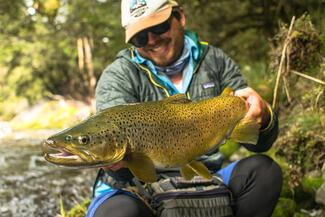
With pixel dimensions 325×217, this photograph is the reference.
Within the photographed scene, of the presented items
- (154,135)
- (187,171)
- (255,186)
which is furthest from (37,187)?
(154,135)

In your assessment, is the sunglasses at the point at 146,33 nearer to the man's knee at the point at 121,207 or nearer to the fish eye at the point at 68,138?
the man's knee at the point at 121,207

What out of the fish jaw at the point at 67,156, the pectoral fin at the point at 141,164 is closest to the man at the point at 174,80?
the pectoral fin at the point at 141,164

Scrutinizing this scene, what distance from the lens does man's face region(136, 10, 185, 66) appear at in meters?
2.86

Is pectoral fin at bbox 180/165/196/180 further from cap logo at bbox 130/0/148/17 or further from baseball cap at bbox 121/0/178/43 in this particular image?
cap logo at bbox 130/0/148/17

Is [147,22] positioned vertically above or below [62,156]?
above

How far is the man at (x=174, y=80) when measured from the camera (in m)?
2.79

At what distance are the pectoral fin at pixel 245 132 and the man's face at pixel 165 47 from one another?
2.37 ft

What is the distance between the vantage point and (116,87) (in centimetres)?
279

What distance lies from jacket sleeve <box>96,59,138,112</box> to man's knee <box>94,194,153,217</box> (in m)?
0.55

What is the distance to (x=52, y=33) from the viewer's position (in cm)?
2008

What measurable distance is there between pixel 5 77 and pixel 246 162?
76.7 feet

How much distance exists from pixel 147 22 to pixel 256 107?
0.85 metres

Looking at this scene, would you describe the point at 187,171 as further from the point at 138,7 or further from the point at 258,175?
the point at 138,7

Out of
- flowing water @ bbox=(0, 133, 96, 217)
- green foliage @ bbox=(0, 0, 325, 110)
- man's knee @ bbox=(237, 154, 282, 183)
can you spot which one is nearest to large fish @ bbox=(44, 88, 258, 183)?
man's knee @ bbox=(237, 154, 282, 183)
